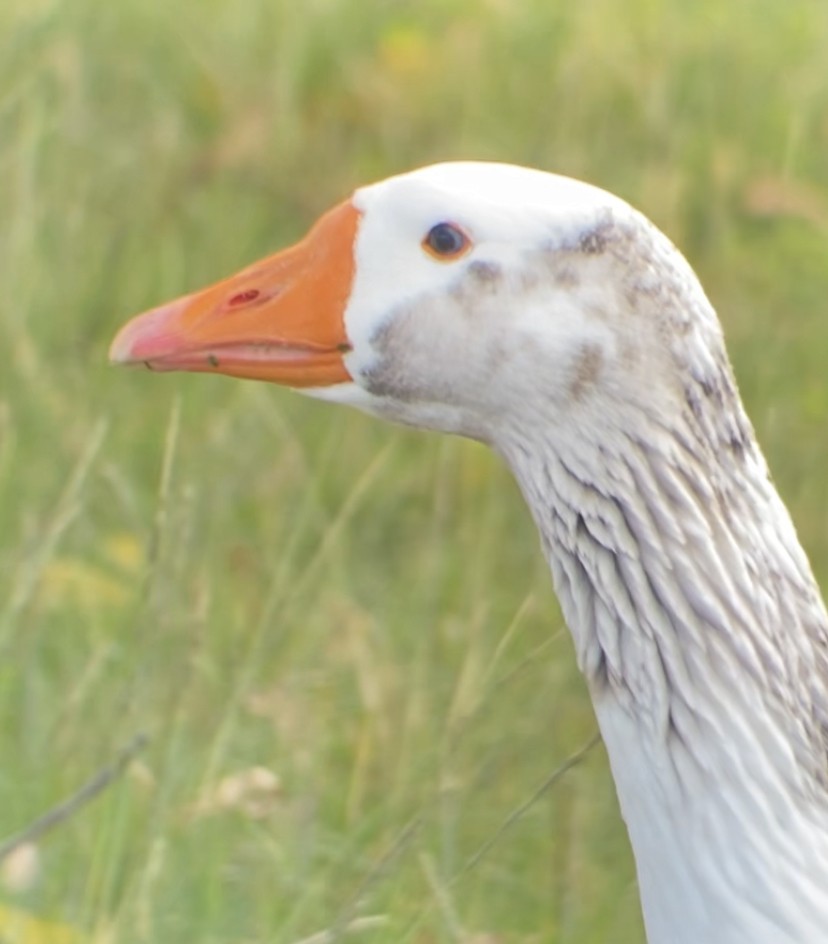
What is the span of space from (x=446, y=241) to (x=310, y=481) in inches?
69.0

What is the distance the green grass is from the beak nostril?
1.17 ft

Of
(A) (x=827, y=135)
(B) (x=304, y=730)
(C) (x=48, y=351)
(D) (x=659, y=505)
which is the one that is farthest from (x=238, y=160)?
(D) (x=659, y=505)

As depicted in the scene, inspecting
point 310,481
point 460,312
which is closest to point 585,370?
point 460,312

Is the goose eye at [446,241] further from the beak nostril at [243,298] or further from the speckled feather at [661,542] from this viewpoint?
the beak nostril at [243,298]

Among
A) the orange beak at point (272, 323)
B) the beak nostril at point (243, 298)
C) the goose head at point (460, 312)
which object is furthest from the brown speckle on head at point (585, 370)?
the beak nostril at point (243, 298)

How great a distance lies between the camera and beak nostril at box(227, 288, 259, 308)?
109 inches

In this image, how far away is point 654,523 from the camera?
8.23 ft

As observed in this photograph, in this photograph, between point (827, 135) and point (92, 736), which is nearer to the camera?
point (92, 736)

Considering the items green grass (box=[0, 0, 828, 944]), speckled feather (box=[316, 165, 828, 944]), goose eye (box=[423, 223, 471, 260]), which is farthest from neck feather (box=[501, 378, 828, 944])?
green grass (box=[0, 0, 828, 944])

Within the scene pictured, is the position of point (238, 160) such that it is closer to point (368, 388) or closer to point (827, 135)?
point (827, 135)

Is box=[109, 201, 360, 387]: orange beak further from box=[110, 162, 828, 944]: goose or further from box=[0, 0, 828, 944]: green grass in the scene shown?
box=[0, 0, 828, 944]: green grass

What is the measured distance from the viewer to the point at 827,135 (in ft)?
18.0

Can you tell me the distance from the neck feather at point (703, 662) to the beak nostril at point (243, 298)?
→ 40 cm

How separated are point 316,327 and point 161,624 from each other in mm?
826
